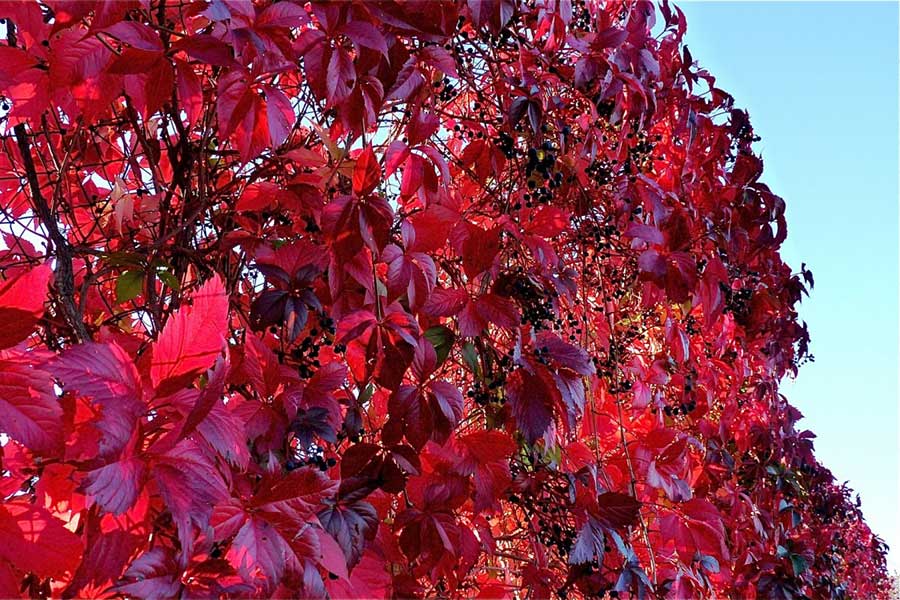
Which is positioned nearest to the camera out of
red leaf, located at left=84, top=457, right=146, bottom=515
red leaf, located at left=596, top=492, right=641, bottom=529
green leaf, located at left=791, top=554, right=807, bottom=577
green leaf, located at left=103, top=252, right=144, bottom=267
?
red leaf, located at left=84, top=457, right=146, bottom=515

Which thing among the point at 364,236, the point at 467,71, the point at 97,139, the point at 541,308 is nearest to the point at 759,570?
the point at 541,308

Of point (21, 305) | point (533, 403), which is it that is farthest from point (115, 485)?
point (533, 403)

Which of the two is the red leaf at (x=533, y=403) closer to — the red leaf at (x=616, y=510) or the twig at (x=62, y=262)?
the red leaf at (x=616, y=510)

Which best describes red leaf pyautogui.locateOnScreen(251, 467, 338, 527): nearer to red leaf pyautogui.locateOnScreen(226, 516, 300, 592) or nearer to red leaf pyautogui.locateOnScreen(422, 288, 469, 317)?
red leaf pyautogui.locateOnScreen(226, 516, 300, 592)

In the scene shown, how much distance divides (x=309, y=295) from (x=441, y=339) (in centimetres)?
24

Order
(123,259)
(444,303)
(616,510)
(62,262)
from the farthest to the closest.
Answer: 1. (616,510)
2. (444,303)
3. (123,259)
4. (62,262)

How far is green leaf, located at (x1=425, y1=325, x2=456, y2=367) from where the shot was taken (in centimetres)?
120

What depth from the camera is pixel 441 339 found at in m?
1.21

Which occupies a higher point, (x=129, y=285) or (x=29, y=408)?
(x=129, y=285)

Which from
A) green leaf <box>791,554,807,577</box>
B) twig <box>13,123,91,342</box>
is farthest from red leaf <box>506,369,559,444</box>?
green leaf <box>791,554,807,577</box>

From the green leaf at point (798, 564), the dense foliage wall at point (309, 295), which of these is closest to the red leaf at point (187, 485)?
the dense foliage wall at point (309, 295)

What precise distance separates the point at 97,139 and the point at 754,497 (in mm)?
2603

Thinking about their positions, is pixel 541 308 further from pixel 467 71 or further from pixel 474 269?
pixel 467 71

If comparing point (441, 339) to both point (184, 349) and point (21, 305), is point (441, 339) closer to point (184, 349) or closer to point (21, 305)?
point (184, 349)
